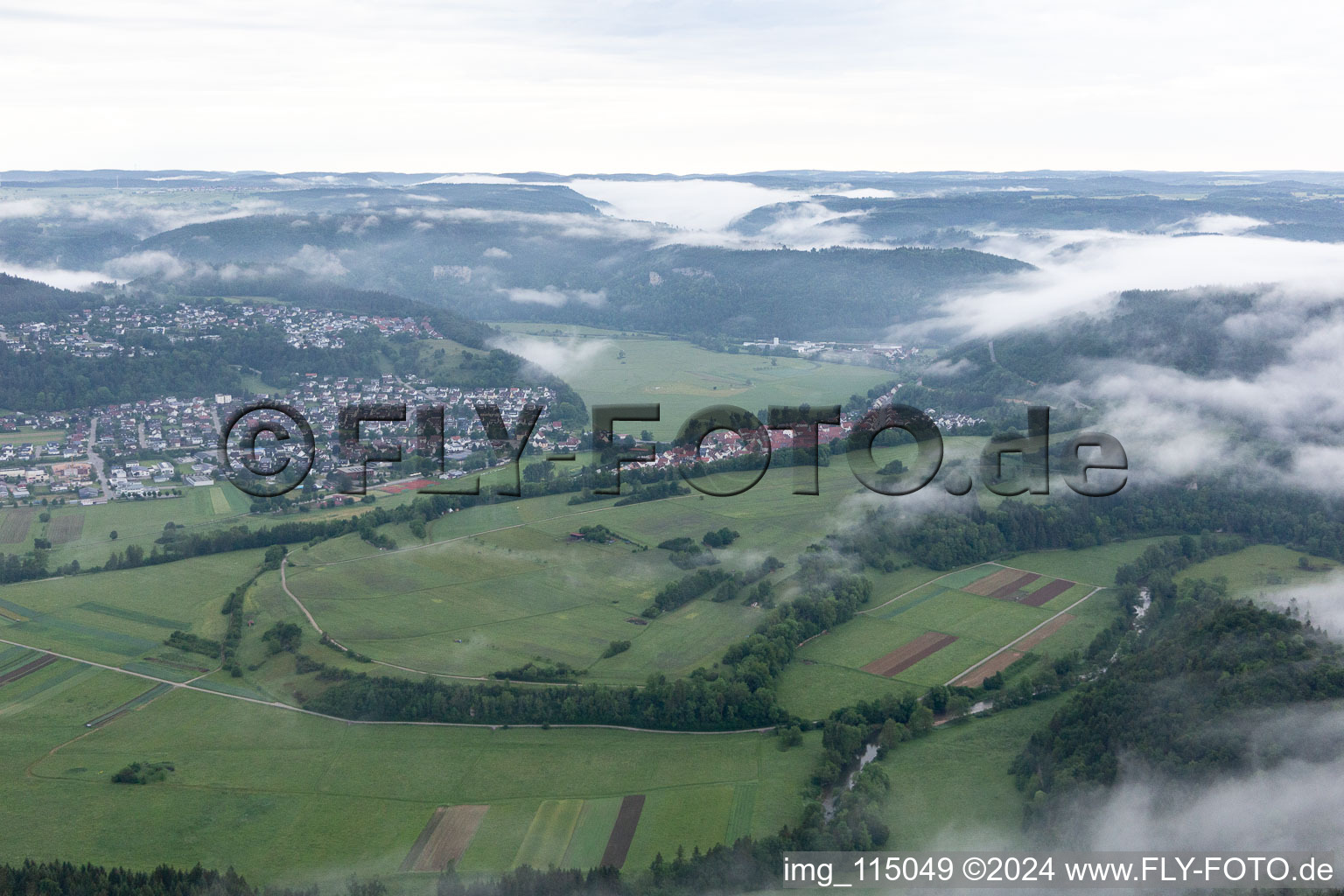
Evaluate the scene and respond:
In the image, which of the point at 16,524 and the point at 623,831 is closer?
the point at 623,831

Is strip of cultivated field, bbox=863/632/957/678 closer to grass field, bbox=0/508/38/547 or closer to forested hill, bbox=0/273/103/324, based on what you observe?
grass field, bbox=0/508/38/547

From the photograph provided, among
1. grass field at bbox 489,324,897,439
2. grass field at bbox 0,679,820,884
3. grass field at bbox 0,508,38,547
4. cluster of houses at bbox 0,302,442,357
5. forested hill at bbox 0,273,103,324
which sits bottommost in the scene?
grass field at bbox 0,679,820,884

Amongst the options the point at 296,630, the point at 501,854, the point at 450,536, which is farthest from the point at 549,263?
the point at 501,854

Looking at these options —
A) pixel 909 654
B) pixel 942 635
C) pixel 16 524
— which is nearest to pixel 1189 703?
pixel 909 654

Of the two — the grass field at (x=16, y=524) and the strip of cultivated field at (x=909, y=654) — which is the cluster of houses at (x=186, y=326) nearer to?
the grass field at (x=16, y=524)

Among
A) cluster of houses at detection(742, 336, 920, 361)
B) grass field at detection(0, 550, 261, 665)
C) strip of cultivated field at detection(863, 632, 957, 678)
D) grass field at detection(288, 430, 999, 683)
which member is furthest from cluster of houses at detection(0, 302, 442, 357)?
strip of cultivated field at detection(863, 632, 957, 678)

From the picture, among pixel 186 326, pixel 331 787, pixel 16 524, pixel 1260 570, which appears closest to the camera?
pixel 331 787

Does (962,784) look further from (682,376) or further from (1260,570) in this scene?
(682,376)

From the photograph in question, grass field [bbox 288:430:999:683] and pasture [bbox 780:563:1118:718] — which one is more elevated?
grass field [bbox 288:430:999:683]
